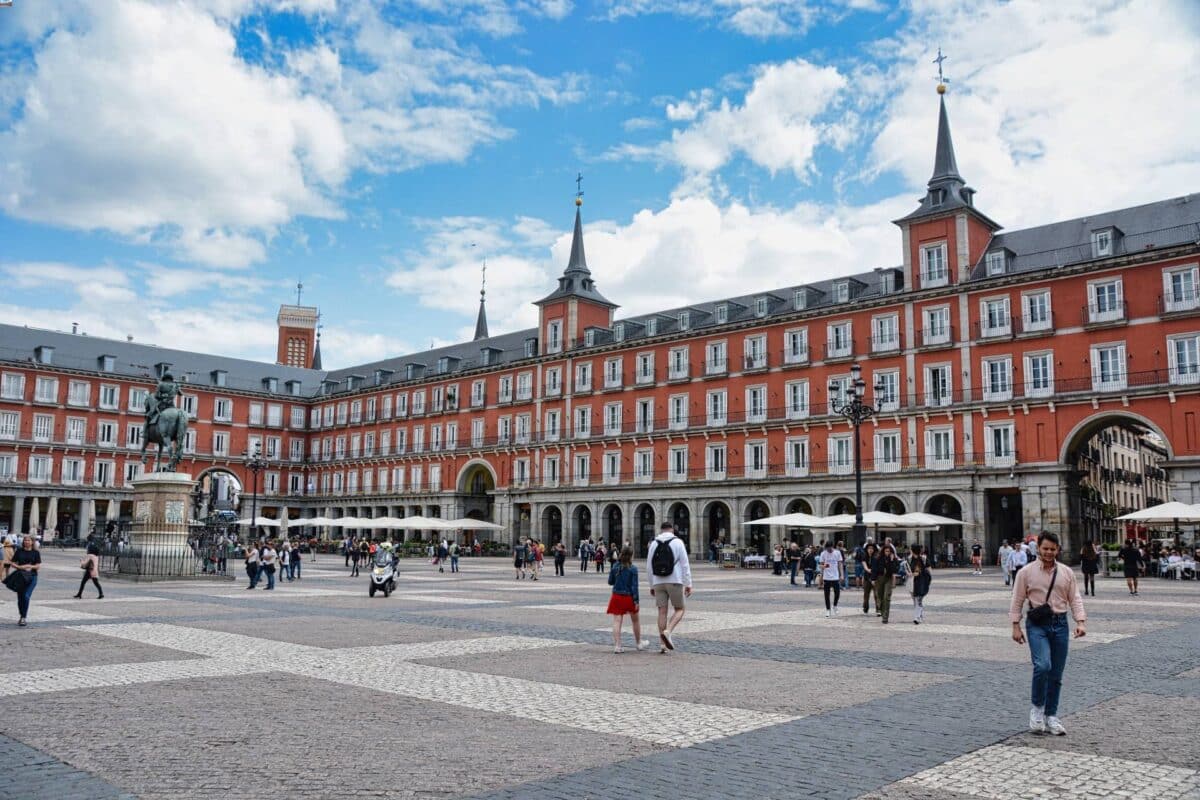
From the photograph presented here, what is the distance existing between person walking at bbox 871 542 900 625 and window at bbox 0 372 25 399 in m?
67.5

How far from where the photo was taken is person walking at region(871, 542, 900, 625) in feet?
53.4

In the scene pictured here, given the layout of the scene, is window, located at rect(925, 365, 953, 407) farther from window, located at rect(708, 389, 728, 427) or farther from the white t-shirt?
the white t-shirt

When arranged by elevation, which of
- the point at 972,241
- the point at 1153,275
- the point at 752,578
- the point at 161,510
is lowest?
the point at 752,578

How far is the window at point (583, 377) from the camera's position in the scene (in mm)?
61719

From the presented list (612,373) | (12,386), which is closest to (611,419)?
(612,373)

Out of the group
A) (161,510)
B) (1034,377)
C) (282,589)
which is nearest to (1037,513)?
(1034,377)

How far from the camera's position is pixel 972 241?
46.8m

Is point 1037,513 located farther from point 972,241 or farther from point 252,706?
point 252,706

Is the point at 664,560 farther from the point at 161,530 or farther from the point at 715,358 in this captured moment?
the point at 715,358

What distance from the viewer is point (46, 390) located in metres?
68.6

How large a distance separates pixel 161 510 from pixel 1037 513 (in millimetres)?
34275


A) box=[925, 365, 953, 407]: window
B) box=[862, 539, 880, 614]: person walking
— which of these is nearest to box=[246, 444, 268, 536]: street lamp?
box=[925, 365, 953, 407]: window

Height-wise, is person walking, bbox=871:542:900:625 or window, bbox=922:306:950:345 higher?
window, bbox=922:306:950:345

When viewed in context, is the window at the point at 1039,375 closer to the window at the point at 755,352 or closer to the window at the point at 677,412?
the window at the point at 755,352
